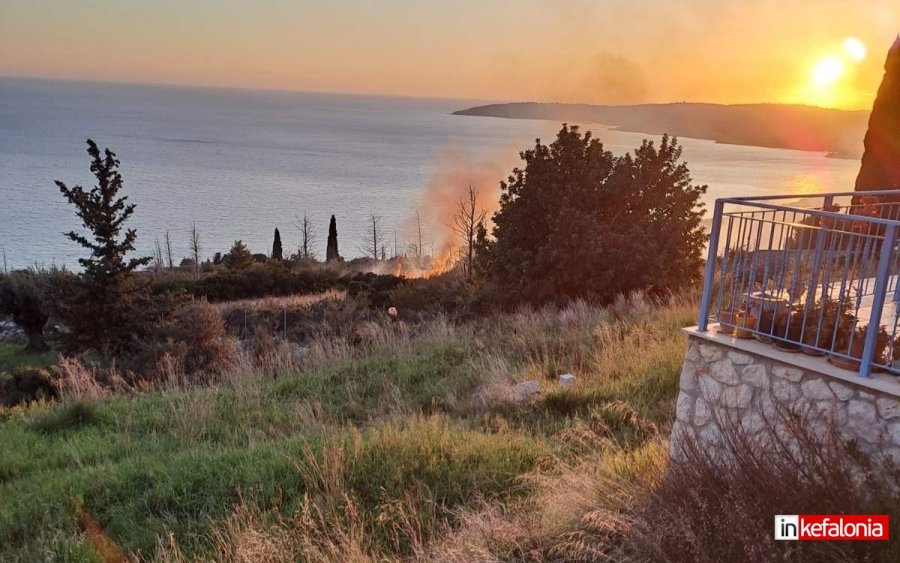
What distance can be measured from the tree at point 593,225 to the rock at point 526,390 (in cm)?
740

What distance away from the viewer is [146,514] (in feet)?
16.1

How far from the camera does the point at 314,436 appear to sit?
246 inches

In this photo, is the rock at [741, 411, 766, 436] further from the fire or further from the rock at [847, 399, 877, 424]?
the fire

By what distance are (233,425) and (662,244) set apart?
11.3 metres

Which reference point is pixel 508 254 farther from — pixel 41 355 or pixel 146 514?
pixel 41 355

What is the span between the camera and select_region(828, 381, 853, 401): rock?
3.82 m

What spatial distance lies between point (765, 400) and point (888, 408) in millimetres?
766

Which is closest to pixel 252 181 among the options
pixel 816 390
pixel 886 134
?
pixel 886 134

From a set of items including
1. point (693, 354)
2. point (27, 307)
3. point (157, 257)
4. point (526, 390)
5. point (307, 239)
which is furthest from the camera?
point (307, 239)

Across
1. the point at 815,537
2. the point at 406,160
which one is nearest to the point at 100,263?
the point at 815,537

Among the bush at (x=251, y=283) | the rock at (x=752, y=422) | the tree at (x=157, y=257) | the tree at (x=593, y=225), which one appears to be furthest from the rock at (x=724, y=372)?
the tree at (x=157, y=257)

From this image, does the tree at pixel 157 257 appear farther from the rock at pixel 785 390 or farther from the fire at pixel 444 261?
the rock at pixel 785 390

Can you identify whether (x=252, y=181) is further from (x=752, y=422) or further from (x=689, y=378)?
(x=752, y=422)

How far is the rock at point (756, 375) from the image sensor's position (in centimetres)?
429
